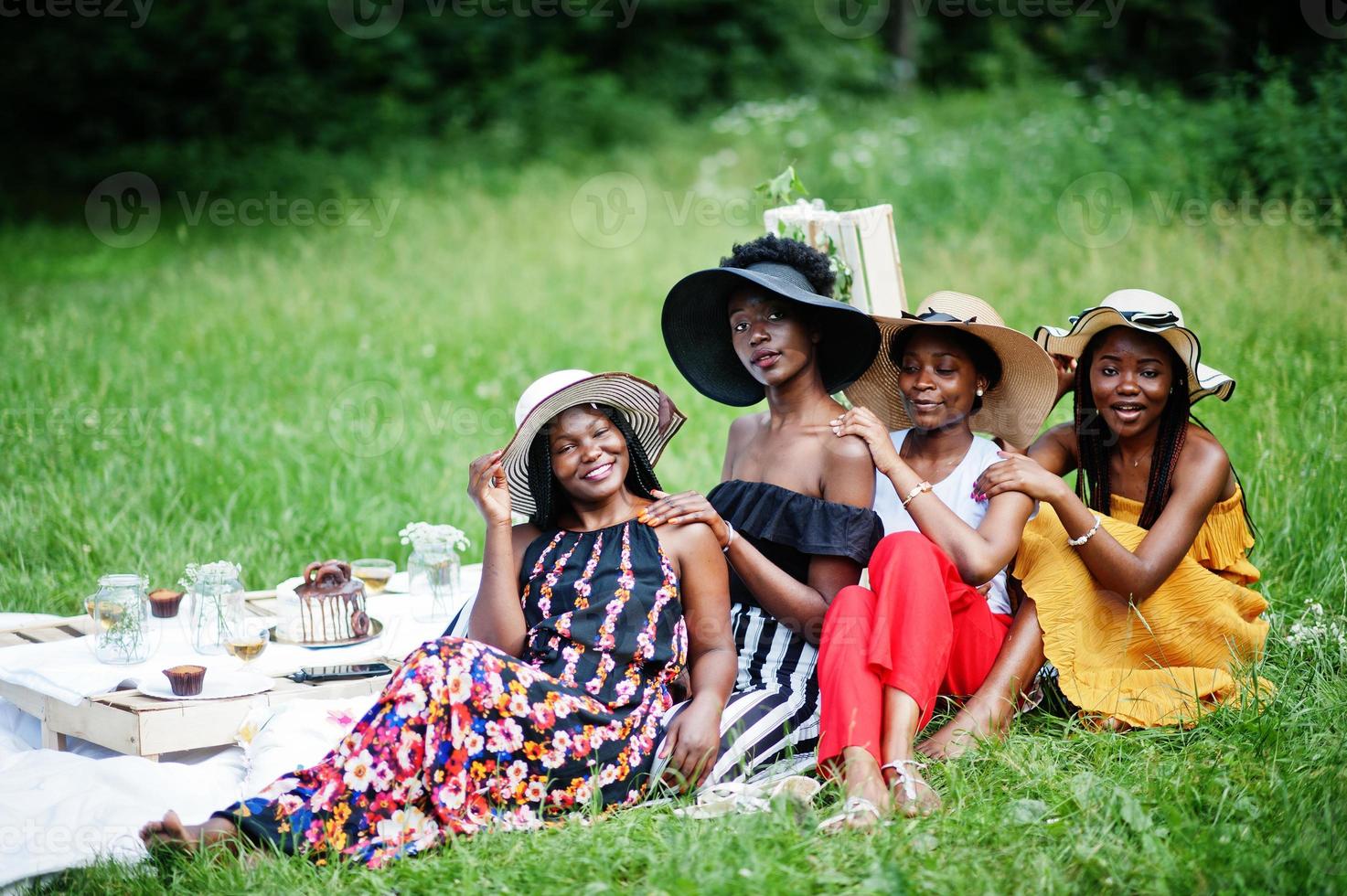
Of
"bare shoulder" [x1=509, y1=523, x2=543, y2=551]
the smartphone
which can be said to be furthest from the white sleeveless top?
the smartphone

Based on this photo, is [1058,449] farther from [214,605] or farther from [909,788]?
[214,605]

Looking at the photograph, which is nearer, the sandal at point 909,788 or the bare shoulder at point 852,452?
the sandal at point 909,788

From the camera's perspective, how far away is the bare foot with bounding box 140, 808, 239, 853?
327 cm

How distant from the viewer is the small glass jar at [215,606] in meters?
4.22

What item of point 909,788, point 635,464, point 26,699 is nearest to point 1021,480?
point 909,788

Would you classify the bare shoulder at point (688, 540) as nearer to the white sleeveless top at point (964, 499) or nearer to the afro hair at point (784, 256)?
the white sleeveless top at point (964, 499)

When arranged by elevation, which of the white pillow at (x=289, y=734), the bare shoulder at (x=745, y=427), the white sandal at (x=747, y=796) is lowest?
the white sandal at (x=747, y=796)

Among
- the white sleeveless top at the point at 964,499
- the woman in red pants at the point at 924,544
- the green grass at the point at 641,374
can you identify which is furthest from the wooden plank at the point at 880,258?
the green grass at the point at 641,374

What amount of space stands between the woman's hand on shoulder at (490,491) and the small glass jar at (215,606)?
102cm

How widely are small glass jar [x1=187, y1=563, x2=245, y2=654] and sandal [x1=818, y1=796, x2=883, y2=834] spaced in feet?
6.70

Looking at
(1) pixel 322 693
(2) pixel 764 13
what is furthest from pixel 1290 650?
(2) pixel 764 13

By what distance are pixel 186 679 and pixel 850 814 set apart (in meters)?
1.97

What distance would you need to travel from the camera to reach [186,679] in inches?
152

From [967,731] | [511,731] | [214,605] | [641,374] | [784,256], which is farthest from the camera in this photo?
[641,374]
